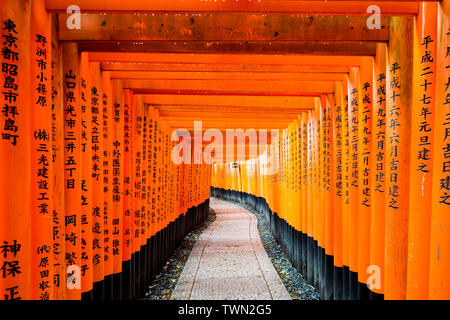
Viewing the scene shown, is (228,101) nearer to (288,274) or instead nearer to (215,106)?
(215,106)

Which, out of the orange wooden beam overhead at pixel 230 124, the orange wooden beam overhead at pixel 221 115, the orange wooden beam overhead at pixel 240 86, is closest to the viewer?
the orange wooden beam overhead at pixel 240 86

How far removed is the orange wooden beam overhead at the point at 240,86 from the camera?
6.14 m

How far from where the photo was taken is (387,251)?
3.52 m

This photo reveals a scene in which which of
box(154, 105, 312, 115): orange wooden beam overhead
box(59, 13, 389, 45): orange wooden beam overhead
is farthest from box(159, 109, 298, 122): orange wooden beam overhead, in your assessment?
box(59, 13, 389, 45): orange wooden beam overhead

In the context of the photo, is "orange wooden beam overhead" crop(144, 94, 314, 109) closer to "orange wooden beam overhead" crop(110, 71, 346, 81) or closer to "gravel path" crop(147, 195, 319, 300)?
"orange wooden beam overhead" crop(110, 71, 346, 81)

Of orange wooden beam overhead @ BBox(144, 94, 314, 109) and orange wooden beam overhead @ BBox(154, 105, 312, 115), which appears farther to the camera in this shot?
orange wooden beam overhead @ BBox(154, 105, 312, 115)

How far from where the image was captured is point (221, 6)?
3.21m

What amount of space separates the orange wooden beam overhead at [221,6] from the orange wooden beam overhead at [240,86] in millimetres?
2859

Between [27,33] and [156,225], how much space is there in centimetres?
636

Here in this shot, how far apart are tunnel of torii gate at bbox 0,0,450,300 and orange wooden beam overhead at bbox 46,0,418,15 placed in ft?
0.04

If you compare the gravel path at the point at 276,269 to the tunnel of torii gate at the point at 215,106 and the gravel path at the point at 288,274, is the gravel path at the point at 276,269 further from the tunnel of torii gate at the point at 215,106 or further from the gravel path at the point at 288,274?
the tunnel of torii gate at the point at 215,106

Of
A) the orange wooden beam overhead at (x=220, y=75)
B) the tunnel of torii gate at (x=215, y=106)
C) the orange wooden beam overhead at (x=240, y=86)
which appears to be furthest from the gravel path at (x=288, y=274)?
the orange wooden beam overhead at (x=220, y=75)

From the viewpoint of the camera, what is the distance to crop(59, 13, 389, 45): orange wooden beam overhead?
3797 millimetres
